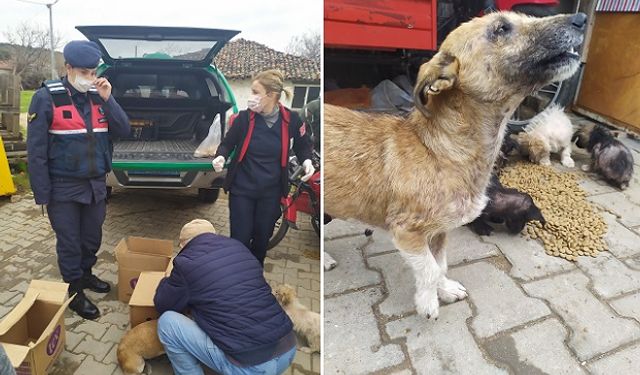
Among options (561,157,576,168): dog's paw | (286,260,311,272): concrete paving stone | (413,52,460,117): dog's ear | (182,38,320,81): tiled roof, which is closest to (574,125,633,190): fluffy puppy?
(561,157,576,168): dog's paw

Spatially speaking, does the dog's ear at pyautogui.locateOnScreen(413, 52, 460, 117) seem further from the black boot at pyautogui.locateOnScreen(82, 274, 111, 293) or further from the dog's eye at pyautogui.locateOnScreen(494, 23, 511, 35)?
the black boot at pyautogui.locateOnScreen(82, 274, 111, 293)

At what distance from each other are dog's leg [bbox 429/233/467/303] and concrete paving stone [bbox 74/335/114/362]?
155 centimetres

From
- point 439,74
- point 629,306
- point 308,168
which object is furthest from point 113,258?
point 629,306

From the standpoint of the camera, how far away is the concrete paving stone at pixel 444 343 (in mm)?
1963

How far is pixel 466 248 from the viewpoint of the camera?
2.80 metres

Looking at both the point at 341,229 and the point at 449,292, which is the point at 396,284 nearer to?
the point at 449,292

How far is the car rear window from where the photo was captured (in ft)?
6.51

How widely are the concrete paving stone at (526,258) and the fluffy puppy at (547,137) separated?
4.26 ft

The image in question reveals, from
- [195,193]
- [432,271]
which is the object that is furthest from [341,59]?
[432,271]

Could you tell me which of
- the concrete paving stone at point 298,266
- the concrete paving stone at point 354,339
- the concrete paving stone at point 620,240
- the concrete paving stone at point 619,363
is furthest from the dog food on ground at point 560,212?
the concrete paving stone at point 298,266

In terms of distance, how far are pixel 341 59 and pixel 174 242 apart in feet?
7.18

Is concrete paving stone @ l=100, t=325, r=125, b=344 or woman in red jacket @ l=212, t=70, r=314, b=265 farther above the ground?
woman in red jacket @ l=212, t=70, r=314, b=265

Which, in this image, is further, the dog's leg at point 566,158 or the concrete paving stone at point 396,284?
the dog's leg at point 566,158

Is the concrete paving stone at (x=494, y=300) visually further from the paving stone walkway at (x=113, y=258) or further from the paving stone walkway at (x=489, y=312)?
the paving stone walkway at (x=113, y=258)
